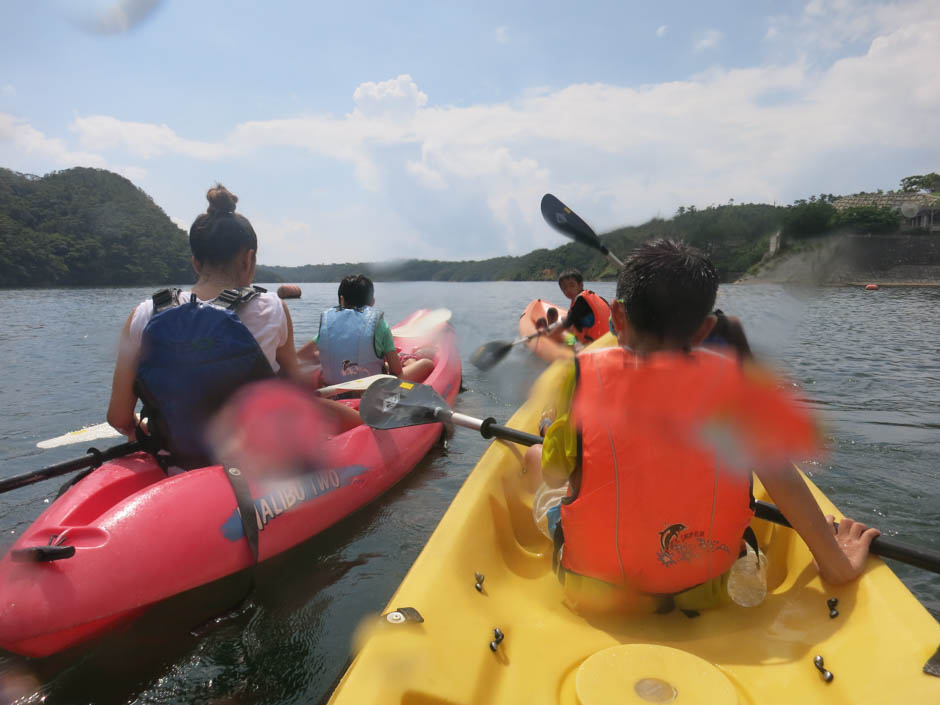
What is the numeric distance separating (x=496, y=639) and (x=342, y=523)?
7.70 feet

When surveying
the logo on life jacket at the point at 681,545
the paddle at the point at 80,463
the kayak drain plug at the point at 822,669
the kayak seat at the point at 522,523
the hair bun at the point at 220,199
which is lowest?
the kayak seat at the point at 522,523

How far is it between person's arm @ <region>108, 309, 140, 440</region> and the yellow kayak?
167cm

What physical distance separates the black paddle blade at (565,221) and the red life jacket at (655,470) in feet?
14.1

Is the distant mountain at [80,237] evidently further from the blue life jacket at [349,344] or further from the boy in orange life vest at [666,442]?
the boy in orange life vest at [666,442]

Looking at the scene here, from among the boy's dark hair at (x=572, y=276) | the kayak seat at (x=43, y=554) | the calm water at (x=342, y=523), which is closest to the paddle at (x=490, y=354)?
the calm water at (x=342, y=523)

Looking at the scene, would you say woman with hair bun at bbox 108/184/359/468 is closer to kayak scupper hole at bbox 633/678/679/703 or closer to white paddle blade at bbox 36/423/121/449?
white paddle blade at bbox 36/423/121/449

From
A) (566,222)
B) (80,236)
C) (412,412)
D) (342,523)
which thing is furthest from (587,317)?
(80,236)

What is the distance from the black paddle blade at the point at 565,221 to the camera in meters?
5.62

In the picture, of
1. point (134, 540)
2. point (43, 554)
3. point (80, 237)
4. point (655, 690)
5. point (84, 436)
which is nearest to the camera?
point (655, 690)

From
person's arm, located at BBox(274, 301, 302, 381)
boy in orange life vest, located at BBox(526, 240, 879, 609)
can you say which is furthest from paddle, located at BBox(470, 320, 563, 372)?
boy in orange life vest, located at BBox(526, 240, 879, 609)

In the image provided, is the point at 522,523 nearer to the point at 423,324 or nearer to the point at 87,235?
the point at 423,324

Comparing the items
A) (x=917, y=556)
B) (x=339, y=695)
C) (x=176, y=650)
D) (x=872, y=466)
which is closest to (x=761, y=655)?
(x=917, y=556)

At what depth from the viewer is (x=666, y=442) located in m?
1.51

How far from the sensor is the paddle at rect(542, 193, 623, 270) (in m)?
5.62
